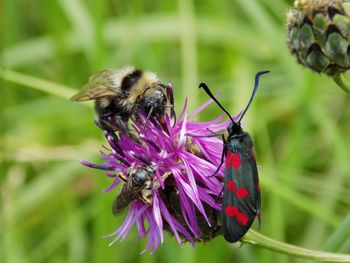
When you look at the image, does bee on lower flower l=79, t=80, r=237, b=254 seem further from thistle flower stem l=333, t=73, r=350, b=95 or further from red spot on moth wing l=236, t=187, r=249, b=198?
thistle flower stem l=333, t=73, r=350, b=95

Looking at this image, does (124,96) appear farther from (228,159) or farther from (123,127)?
(228,159)

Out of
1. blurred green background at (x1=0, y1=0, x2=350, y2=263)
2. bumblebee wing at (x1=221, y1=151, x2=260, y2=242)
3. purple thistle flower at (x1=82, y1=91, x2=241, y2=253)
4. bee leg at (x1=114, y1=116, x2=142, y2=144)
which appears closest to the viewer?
bumblebee wing at (x1=221, y1=151, x2=260, y2=242)

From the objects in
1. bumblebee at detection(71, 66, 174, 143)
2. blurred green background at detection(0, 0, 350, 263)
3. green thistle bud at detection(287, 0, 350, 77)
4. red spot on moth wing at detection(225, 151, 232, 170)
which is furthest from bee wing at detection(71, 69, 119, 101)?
blurred green background at detection(0, 0, 350, 263)

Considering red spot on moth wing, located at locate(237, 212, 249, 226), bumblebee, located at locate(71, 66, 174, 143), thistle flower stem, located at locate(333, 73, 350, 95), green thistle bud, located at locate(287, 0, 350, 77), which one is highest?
bumblebee, located at locate(71, 66, 174, 143)

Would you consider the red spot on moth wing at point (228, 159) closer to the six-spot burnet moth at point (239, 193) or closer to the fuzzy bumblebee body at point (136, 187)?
the six-spot burnet moth at point (239, 193)

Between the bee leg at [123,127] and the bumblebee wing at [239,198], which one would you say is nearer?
the bumblebee wing at [239,198]

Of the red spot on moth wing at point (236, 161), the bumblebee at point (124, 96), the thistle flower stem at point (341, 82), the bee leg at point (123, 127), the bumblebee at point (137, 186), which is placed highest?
the bumblebee at point (124, 96)

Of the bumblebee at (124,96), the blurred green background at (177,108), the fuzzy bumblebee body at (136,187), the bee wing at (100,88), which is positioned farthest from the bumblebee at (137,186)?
the blurred green background at (177,108)
